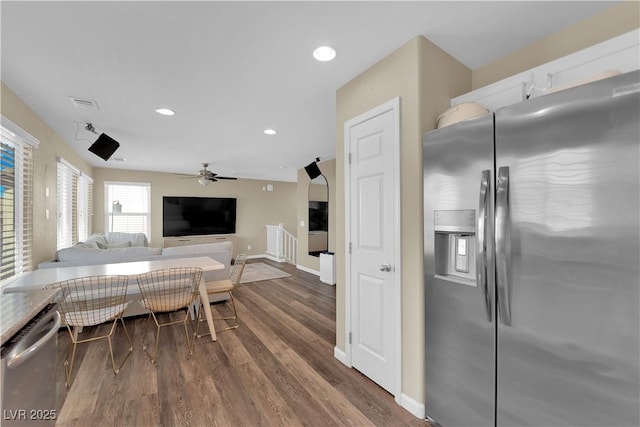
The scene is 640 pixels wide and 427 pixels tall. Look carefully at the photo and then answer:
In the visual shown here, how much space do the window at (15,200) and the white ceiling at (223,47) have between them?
415 millimetres

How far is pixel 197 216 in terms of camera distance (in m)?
7.20

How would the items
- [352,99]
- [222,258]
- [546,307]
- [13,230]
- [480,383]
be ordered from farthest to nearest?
[222,258] → [13,230] → [352,99] → [480,383] → [546,307]

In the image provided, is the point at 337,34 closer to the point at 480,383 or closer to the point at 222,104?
the point at 222,104

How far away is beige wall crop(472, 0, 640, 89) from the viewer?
4.65 ft

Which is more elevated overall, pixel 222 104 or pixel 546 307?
pixel 222 104

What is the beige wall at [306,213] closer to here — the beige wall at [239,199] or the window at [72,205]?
the beige wall at [239,199]

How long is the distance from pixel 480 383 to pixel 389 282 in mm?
742

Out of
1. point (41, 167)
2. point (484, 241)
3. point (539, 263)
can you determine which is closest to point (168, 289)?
point (41, 167)

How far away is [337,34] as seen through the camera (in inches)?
64.8

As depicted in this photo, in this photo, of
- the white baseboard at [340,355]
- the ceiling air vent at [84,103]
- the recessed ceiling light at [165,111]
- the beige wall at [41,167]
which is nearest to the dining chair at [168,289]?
the white baseboard at [340,355]

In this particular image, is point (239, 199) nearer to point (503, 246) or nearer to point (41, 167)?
point (41, 167)

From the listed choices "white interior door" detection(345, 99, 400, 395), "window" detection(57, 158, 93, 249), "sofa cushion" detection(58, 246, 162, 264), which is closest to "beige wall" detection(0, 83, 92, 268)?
"sofa cushion" detection(58, 246, 162, 264)

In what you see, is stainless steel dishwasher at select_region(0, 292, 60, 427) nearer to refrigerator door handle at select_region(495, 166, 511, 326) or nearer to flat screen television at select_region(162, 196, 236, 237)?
refrigerator door handle at select_region(495, 166, 511, 326)

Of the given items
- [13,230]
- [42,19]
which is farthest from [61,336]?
[42,19]
